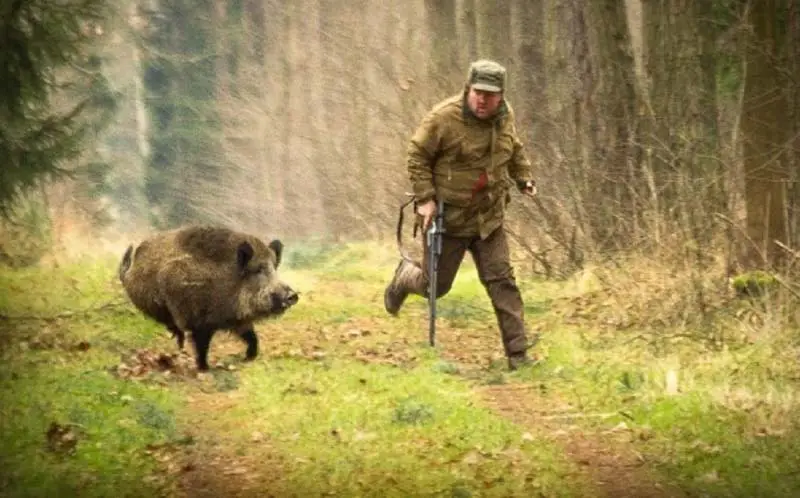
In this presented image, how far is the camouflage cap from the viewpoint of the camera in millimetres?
10375

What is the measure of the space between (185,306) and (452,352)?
2.45m

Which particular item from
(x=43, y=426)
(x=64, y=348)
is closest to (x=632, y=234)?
(x=64, y=348)

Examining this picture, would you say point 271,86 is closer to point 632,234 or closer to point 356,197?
point 356,197

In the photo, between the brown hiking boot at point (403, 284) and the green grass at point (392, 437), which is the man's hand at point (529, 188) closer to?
the brown hiking boot at point (403, 284)

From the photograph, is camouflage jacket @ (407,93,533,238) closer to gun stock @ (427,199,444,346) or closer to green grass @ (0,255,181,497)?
gun stock @ (427,199,444,346)

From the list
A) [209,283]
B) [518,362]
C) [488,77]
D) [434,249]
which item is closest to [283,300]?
[209,283]

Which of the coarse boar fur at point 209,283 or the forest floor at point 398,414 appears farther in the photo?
the coarse boar fur at point 209,283

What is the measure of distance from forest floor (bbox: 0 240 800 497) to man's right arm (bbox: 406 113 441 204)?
1455mm

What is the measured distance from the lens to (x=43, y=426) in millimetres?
8266

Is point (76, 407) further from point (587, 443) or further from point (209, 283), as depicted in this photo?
point (587, 443)

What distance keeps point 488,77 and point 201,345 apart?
131 inches

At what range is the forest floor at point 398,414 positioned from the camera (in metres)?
7.39

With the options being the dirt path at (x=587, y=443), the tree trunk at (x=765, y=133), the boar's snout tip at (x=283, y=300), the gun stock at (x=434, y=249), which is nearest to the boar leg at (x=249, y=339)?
the boar's snout tip at (x=283, y=300)

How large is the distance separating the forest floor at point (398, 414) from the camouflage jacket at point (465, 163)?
127 centimetres
